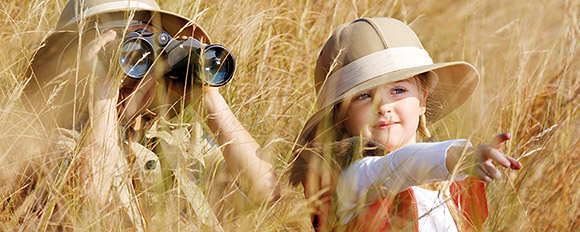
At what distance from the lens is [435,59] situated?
398cm

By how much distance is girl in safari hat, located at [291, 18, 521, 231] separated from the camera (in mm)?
2043

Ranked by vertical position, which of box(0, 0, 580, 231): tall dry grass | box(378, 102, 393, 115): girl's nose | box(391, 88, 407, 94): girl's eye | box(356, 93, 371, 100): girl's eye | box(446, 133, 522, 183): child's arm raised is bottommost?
box(0, 0, 580, 231): tall dry grass

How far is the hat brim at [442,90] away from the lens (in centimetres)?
219

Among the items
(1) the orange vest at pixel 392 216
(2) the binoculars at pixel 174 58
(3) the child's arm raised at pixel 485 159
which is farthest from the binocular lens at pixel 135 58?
(3) the child's arm raised at pixel 485 159

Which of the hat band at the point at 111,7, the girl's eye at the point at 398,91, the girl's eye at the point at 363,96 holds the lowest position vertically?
the girl's eye at the point at 363,96

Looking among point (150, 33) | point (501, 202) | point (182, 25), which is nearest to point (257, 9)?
point (182, 25)

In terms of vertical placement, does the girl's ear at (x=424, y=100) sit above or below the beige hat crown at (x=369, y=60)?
below

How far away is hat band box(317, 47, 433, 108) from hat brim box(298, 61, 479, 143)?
0.02 metres

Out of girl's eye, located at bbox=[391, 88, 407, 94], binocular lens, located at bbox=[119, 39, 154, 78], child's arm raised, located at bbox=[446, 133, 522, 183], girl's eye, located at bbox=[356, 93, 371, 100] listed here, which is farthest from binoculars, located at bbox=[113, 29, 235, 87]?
child's arm raised, located at bbox=[446, 133, 522, 183]

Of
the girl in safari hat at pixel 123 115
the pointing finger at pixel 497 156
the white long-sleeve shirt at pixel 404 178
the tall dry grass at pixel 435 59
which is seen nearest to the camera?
the pointing finger at pixel 497 156

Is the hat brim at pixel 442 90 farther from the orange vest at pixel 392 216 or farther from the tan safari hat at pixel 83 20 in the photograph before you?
the tan safari hat at pixel 83 20

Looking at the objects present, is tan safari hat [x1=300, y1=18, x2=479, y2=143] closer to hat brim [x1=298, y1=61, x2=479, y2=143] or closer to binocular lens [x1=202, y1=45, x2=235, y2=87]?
hat brim [x1=298, y1=61, x2=479, y2=143]

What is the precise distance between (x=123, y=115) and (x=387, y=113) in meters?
0.85

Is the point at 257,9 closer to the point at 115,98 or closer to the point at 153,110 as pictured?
the point at 153,110
